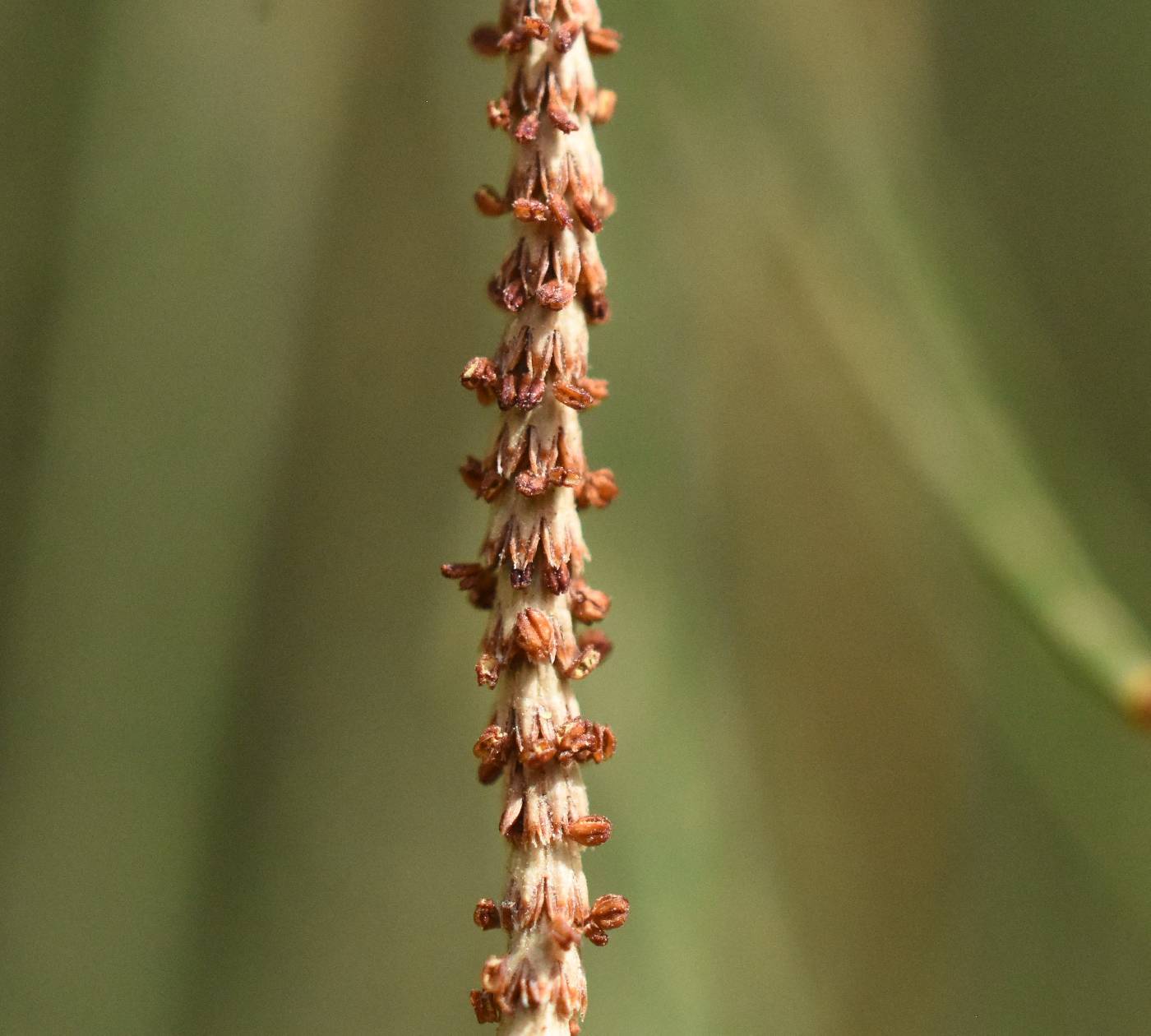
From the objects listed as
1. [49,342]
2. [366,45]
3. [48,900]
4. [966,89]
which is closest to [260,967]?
[48,900]

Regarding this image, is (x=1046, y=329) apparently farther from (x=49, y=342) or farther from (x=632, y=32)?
(x=49, y=342)

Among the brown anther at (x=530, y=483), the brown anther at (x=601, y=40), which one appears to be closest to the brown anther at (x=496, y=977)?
the brown anther at (x=530, y=483)

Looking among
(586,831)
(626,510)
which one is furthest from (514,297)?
(626,510)

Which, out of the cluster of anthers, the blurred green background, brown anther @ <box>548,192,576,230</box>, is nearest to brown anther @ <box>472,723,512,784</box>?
the cluster of anthers

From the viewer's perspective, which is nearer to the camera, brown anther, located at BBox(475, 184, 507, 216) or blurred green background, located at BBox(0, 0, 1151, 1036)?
brown anther, located at BBox(475, 184, 507, 216)

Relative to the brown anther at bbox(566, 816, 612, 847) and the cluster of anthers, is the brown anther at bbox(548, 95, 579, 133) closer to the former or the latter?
the cluster of anthers

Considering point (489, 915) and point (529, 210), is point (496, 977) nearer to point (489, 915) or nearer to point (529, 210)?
point (489, 915)
